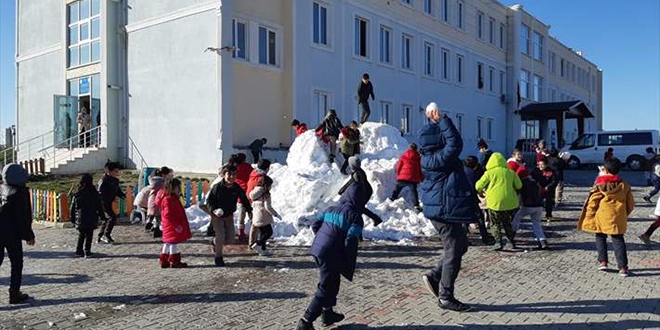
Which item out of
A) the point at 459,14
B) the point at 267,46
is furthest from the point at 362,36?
the point at 459,14

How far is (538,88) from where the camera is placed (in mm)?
A: 44250

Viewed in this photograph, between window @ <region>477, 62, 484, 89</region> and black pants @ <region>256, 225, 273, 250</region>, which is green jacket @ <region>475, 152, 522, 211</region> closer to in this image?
black pants @ <region>256, 225, 273, 250</region>

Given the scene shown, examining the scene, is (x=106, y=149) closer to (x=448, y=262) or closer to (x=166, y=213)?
(x=166, y=213)

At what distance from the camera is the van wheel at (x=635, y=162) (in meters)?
30.3

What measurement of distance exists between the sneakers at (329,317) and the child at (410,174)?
24.0 feet

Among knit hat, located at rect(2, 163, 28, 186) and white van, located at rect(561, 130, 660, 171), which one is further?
white van, located at rect(561, 130, 660, 171)

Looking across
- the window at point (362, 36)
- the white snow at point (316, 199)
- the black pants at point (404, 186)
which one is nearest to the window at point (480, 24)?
the window at point (362, 36)

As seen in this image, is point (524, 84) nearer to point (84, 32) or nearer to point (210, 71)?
point (210, 71)

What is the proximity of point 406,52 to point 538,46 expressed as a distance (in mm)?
21529

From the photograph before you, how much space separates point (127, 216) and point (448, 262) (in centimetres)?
962

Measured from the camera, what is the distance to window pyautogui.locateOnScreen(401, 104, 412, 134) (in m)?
26.7

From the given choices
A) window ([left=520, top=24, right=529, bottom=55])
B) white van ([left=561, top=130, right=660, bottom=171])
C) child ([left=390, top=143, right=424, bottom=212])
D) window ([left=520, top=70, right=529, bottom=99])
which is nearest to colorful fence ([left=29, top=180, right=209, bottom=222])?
child ([left=390, top=143, right=424, bottom=212])

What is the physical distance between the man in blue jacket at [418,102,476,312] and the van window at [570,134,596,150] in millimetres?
29258

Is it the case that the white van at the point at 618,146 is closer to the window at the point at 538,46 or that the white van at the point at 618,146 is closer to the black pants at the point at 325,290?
the window at the point at 538,46
